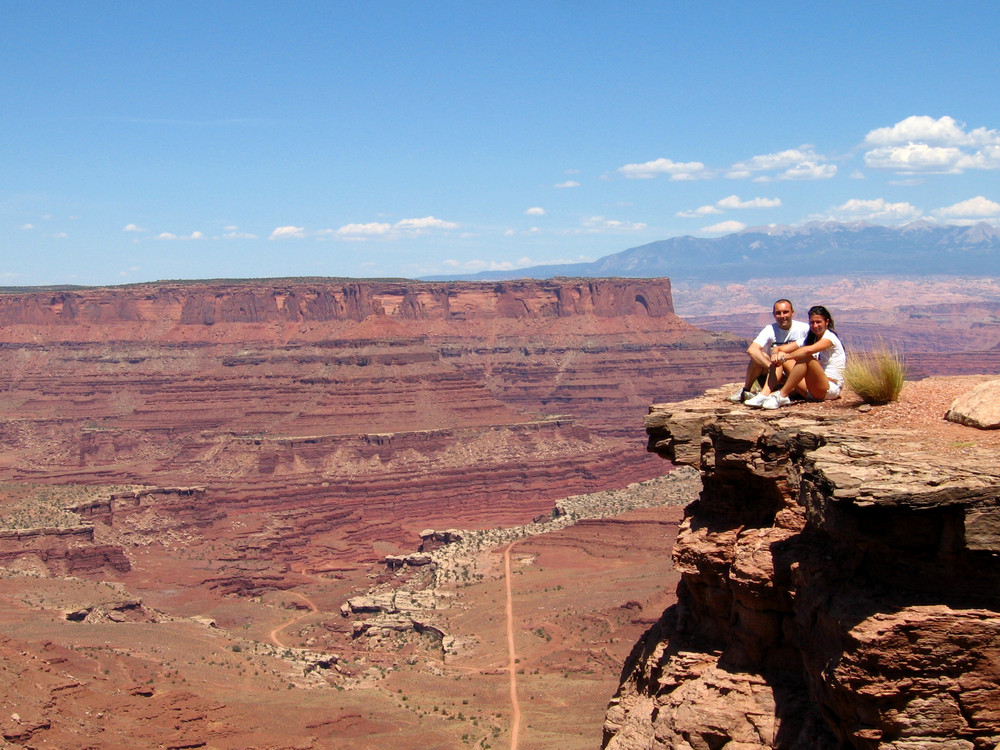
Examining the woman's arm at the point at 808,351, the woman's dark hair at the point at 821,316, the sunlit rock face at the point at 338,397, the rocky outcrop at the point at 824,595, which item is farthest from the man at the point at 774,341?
the sunlit rock face at the point at 338,397

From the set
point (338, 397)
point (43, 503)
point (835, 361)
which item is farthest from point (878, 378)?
point (338, 397)

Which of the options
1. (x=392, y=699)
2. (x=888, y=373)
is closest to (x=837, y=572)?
(x=888, y=373)

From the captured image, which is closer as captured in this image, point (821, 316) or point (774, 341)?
point (821, 316)

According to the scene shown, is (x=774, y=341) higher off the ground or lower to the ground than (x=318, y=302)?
lower

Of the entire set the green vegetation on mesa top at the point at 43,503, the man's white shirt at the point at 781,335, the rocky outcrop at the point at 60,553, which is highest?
the man's white shirt at the point at 781,335

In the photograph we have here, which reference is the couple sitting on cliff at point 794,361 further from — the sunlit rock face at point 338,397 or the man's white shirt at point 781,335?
the sunlit rock face at point 338,397

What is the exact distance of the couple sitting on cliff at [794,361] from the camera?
13797 millimetres

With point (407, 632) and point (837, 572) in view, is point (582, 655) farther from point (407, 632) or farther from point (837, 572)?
point (837, 572)

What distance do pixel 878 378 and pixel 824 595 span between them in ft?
12.4

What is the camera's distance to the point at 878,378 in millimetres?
12922

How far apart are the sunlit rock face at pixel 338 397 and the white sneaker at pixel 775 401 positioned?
57380 mm

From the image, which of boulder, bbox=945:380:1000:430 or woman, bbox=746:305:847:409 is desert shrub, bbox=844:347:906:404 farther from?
boulder, bbox=945:380:1000:430

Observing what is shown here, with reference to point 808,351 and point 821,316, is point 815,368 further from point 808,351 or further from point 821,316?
point 821,316

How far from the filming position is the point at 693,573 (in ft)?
45.0
